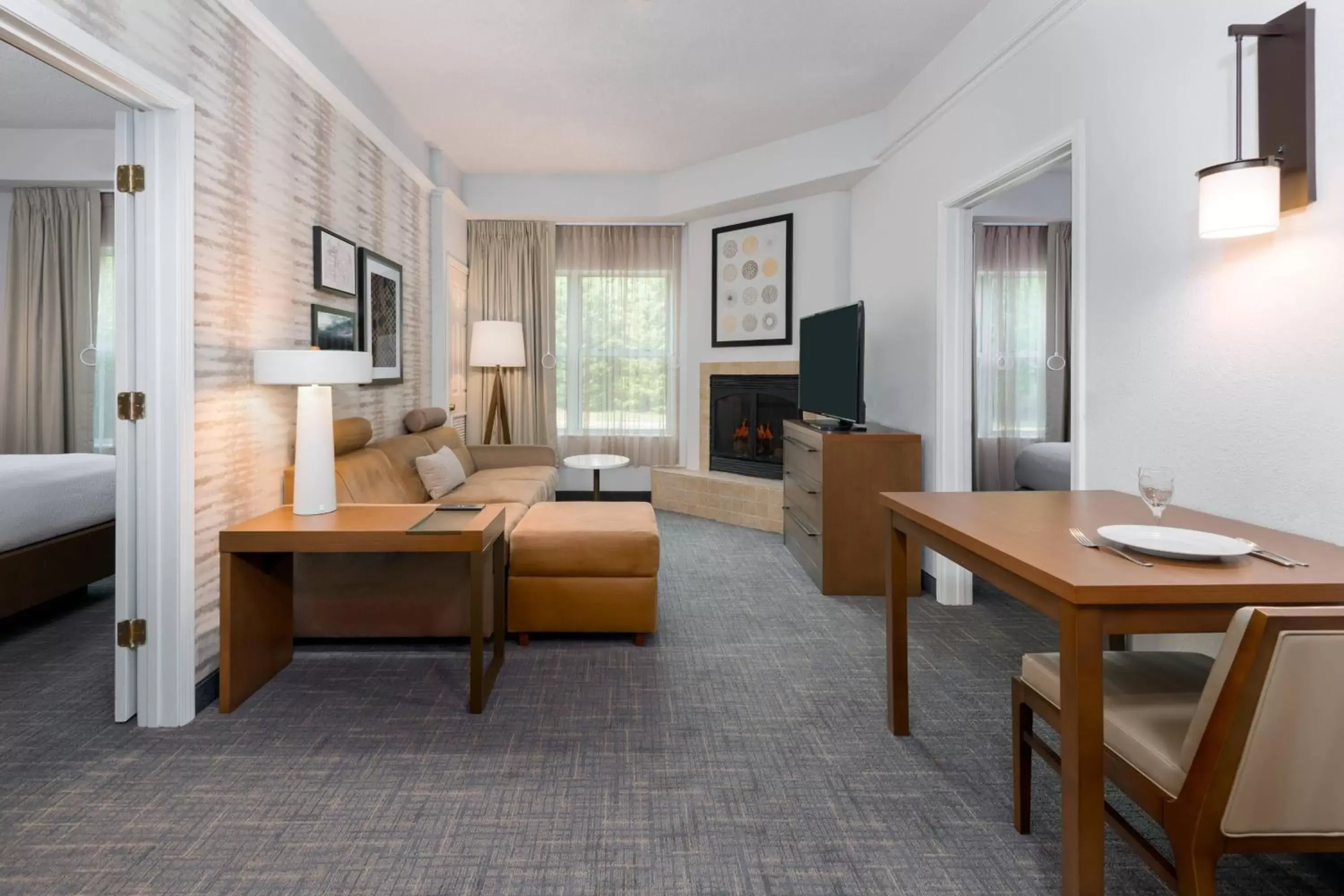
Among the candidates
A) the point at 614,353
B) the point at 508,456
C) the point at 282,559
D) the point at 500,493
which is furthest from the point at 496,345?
the point at 282,559

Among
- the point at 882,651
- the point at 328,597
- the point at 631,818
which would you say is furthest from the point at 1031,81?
the point at 328,597

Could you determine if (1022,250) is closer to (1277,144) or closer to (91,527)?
(1277,144)

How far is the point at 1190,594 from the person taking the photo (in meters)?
1.33

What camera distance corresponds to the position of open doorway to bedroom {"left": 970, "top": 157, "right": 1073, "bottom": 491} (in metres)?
6.40

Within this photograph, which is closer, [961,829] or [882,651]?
[961,829]

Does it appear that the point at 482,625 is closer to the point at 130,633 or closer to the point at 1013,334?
the point at 130,633

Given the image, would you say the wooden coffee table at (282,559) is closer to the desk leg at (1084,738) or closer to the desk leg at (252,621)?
the desk leg at (252,621)

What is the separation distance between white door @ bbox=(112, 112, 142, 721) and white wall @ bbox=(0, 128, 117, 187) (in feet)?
11.1

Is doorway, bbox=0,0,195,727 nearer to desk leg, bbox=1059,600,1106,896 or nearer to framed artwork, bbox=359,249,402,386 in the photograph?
framed artwork, bbox=359,249,402,386

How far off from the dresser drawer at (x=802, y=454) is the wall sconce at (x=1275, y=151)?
2.35 meters

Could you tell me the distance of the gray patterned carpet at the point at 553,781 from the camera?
1.70 metres

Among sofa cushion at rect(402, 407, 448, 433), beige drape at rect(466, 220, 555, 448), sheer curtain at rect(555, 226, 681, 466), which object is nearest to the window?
sheer curtain at rect(555, 226, 681, 466)

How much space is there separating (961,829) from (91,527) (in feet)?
13.3

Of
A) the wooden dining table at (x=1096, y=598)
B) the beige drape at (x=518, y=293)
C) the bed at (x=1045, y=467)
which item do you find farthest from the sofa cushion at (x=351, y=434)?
the bed at (x=1045, y=467)
